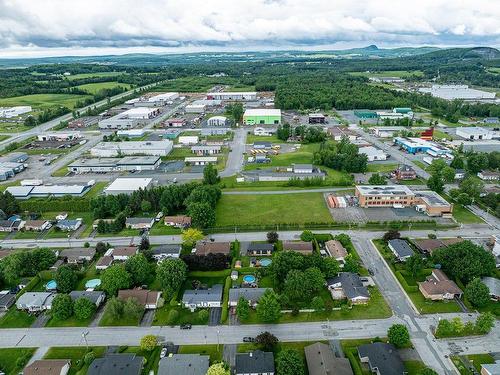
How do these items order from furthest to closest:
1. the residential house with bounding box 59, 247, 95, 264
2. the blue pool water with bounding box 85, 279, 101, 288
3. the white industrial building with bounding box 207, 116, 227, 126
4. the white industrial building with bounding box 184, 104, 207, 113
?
the white industrial building with bounding box 184, 104, 207, 113 → the white industrial building with bounding box 207, 116, 227, 126 → the residential house with bounding box 59, 247, 95, 264 → the blue pool water with bounding box 85, 279, 101, 288

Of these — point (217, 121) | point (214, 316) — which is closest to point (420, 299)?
point (214, 316)

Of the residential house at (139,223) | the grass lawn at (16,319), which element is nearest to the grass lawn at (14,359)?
the grass lawn at (16,319)

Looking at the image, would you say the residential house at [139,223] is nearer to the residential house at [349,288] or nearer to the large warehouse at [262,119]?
the residential house at [349,288]

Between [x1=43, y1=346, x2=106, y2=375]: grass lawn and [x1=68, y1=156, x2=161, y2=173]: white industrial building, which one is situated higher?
[x1=43, y1=346, x2=106, y2=375]: grass lawn

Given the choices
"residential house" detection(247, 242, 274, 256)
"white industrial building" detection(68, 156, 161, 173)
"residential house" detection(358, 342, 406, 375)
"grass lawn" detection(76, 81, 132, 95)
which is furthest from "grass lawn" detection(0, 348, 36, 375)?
"grass lawn" detection(76, 81, 132, 95)

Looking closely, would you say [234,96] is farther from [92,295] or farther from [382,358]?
[382,358]

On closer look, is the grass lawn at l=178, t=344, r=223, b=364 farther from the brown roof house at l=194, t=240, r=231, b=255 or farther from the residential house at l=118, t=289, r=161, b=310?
the brown roof house at l=194, t=240, r=231, b=255
